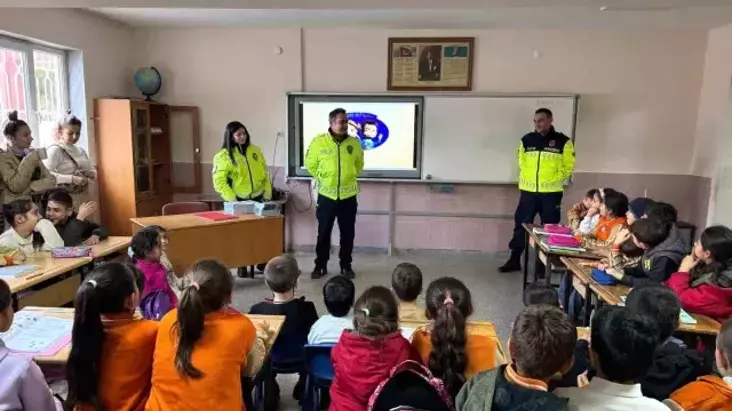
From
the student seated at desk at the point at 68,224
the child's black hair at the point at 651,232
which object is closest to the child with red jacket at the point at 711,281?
the child's black hair at the point at 651,232

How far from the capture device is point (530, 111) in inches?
214

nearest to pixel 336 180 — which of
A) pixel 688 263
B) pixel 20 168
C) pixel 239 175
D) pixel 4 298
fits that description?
pixel 239 175

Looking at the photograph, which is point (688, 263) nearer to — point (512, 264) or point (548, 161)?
point (548, 161)

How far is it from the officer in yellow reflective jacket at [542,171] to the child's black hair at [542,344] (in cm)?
389

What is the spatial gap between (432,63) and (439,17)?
59 cm

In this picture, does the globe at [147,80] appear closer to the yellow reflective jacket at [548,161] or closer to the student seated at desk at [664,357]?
the yellow reflective jacket at [548,161]

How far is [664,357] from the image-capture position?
1.72m

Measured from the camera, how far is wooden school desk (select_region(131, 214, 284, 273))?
3809 millimetres

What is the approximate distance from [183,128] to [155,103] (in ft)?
1.40

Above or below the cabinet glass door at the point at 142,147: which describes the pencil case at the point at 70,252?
below

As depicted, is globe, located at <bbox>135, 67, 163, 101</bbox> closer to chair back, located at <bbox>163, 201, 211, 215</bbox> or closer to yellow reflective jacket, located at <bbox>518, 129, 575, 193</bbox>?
chair back, located at <bbox>163, 201, 211, 215</bbox>

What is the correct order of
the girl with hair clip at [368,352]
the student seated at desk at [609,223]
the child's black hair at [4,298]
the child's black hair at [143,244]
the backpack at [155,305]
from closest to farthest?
the child's black hair at [4,298] < the girl with hair clip at [368,352] < the backpack at [155,305] < the child's black hair at [143,244] < the student seated at desk at [609,223]

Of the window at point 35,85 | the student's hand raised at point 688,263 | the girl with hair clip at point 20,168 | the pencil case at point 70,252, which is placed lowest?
the pencil case at point 70,252

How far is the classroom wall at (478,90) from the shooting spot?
538 cm
